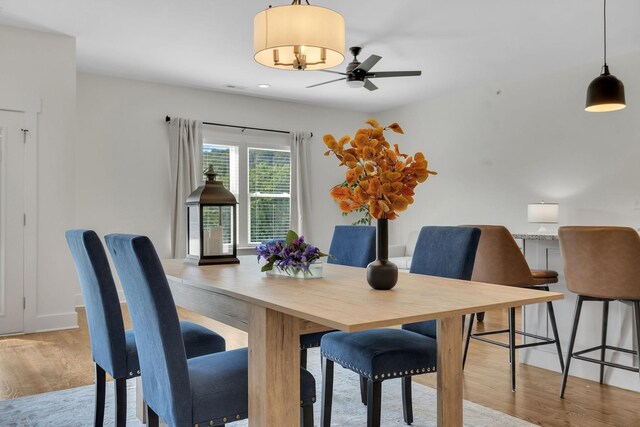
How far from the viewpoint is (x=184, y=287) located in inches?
82.4

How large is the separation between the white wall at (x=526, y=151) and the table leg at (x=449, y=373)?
3.98 metres

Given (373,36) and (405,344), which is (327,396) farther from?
(373,36)

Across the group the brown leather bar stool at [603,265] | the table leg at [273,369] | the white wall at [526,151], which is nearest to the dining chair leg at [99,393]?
the table leg at [273,369]

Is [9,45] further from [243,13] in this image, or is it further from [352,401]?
[352,401]

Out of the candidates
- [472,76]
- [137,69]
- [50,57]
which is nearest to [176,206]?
[137,69]

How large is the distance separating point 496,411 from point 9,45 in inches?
184

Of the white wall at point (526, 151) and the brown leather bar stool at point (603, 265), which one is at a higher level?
the white wall at point (526, 151)

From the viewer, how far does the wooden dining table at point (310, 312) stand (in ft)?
4.47

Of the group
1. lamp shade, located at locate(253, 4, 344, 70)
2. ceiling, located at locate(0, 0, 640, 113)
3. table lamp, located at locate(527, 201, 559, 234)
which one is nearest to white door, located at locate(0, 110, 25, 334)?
ceiling, located at locate(0, 0, 640, 113)

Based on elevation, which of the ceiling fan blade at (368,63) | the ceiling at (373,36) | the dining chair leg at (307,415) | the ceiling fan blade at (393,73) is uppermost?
the ceiling at (373,36)

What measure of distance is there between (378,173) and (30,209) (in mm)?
3849

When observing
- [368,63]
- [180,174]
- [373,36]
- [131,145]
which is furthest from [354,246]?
[131,145]

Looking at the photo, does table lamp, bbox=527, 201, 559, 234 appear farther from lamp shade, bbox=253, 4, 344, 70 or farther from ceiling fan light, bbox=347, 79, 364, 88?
lamp shade, bbox=253, 4, 344, 70

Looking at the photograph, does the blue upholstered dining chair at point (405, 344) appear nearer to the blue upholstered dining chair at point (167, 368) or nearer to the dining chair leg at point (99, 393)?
the blue upholstered dining chair at point (167, 368)
